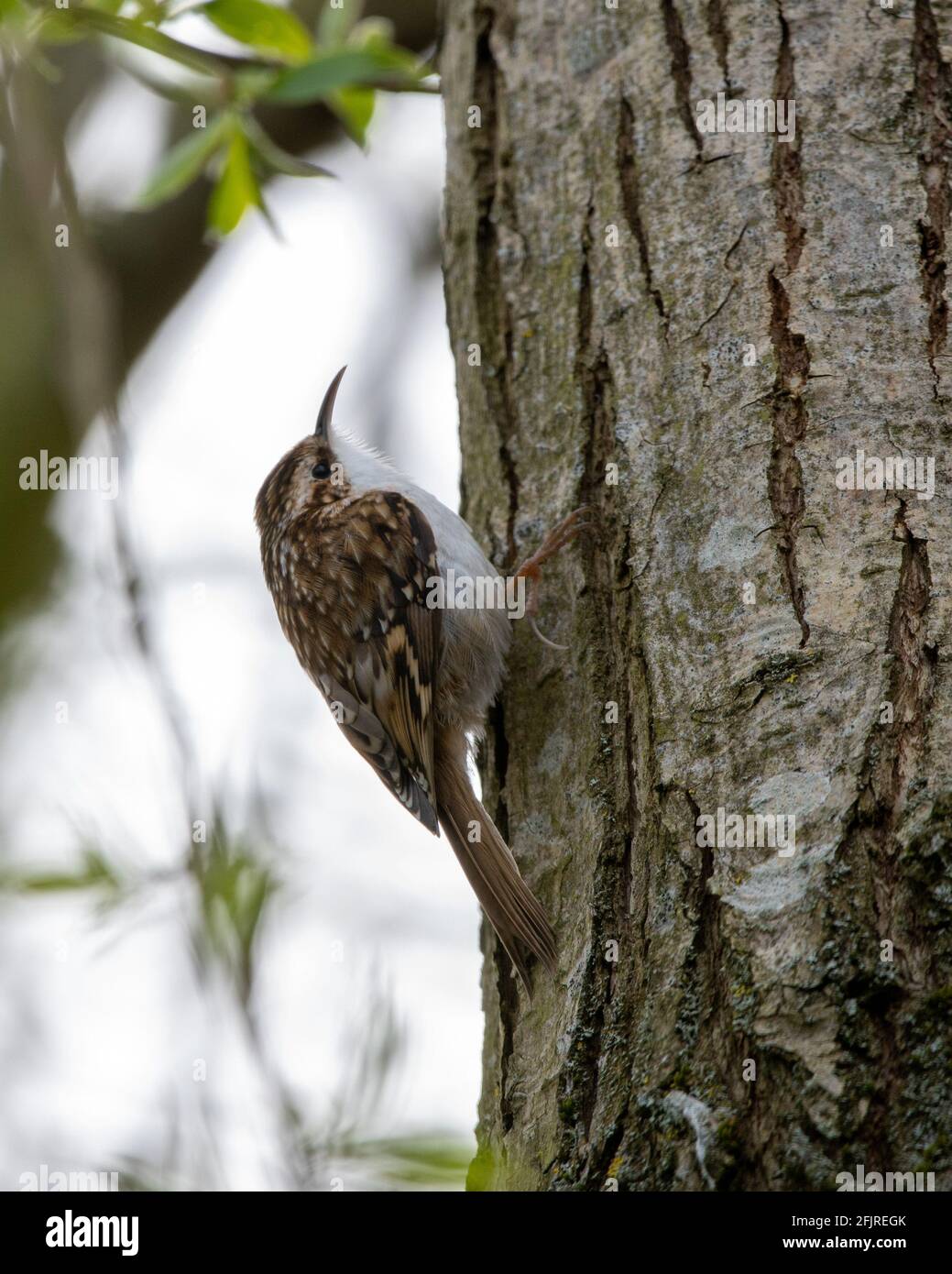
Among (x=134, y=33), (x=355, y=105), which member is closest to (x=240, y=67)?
(x=355, y=105)

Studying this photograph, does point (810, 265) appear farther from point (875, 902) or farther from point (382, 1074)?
point (382, 1074)

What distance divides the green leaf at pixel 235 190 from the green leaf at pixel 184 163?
38mm

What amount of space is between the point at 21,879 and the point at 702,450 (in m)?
1.09

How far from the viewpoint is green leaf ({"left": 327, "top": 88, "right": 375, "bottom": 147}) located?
122 inches

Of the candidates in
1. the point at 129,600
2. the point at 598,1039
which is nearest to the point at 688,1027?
the point at 598,1039

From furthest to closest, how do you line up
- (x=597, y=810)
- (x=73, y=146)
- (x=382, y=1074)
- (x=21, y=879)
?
(x=73, y=146), (x=597, y=810), (x=21, y=879), (x=382, y=1074)

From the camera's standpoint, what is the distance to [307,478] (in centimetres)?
328

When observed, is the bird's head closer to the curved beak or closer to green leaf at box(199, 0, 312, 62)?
the curved beak

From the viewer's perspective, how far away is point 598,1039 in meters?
1.64

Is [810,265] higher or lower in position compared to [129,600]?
higher

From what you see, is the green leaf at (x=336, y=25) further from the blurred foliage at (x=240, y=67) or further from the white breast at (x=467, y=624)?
the white breast at (x=467, y=624)

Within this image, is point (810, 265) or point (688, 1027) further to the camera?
point (810, 265)

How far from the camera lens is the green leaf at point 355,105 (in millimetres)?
3094

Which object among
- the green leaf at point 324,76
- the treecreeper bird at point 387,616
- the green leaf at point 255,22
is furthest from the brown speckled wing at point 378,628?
the green leaf at point 255,22
